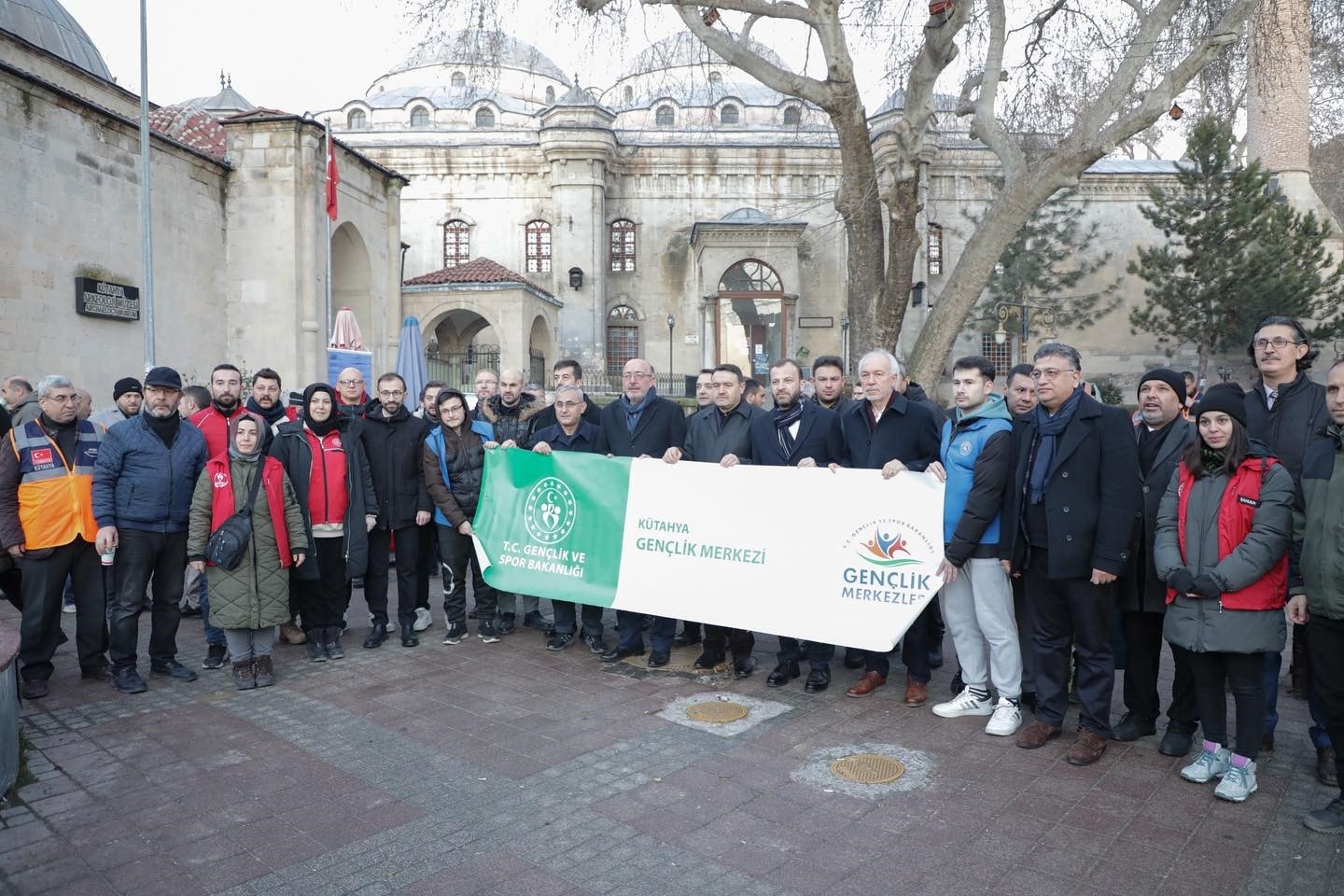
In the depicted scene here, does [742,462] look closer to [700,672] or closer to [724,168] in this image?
[700,672]

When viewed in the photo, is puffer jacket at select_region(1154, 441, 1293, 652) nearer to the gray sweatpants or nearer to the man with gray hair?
the gray sweatpants

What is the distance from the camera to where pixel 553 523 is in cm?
737

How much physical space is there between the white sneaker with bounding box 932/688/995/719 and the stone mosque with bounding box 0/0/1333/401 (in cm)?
1073

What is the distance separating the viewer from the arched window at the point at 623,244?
4000 cm

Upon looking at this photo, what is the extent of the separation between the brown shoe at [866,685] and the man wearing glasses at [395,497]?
3731mm

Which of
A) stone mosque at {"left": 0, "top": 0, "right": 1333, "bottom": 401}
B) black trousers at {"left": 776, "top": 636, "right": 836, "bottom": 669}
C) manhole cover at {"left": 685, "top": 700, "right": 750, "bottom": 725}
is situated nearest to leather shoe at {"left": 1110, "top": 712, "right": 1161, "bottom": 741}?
black trousers at {"left": 776, "top": 636, "right": 836, "bottom": 669}

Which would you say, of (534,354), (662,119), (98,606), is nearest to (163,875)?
(98,606)

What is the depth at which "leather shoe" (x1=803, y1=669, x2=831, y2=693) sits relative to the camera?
6387 millimetres

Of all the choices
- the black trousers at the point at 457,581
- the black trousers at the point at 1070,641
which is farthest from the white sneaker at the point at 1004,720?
the black trousers at the point at 457,581

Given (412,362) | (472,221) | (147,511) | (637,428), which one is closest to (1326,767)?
(637,428)

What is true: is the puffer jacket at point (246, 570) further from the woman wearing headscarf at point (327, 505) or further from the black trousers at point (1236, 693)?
the black trousers at point (1236, 693)


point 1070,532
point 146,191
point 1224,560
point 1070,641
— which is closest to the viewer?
point 1224,560

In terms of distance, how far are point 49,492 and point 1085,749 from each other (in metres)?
7.09

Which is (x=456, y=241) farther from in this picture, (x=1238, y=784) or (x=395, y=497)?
(x=1238, y=784)
